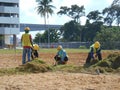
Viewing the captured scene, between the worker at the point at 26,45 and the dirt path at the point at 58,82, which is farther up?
the worker at the point at 26,45

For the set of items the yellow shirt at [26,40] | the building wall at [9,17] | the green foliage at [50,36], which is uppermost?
the building wall at [9,17]

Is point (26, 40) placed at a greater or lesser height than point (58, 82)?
greater

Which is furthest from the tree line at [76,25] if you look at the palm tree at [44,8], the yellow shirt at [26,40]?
the yellow shirt at [26,40]

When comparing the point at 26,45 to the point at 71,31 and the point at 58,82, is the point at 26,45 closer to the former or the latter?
the point at 58,82

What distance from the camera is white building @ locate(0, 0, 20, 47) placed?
90.7 meters

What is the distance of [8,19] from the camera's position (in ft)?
301

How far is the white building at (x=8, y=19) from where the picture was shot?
298 ft

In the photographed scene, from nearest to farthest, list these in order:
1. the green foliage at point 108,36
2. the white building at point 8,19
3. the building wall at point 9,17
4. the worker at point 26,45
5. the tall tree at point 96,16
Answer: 1. the worker at point 26,45
2. the green foliage at point 108,36
3. the white building at point 8,19
4. the building wall at point 9,17
5. the tall tree at point 96,16

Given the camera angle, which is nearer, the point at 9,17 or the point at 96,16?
the point at 9,17

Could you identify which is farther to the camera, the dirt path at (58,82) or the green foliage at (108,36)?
the green foliage at (108,36)

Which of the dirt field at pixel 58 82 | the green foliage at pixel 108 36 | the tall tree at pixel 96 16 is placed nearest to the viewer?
the dirt field at pixel 58 82

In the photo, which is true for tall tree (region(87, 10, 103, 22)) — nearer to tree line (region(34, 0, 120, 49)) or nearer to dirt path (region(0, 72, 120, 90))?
tree line (region(34, 0, 120, 49))

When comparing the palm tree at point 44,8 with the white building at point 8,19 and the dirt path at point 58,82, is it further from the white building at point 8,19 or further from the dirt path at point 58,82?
the dirt path at point 58,82

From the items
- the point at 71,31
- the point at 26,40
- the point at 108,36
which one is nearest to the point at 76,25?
the point at 71,31
